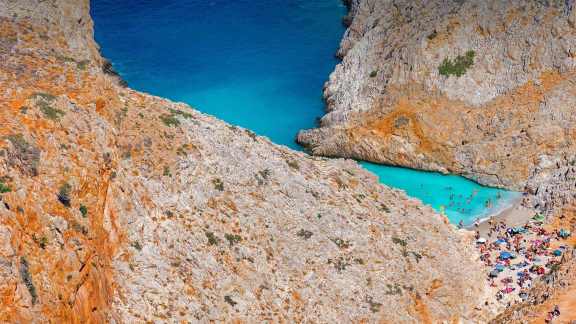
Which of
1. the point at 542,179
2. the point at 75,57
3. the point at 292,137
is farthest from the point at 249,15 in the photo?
the point at 75,57

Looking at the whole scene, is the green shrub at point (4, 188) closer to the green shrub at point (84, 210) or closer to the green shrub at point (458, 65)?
the green shrub at point (84, 210)

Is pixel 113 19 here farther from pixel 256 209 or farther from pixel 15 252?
pixel 15 252

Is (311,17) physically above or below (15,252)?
above

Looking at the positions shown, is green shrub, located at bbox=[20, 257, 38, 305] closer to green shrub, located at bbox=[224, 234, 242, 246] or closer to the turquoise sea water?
green shrub, located at bbox=[224, 234, 242, 246]

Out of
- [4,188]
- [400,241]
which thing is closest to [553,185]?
[400,241]

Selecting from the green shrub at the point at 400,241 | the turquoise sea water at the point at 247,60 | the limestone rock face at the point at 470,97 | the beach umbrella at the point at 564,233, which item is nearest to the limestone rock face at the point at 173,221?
the green shrub at the point at 400,241

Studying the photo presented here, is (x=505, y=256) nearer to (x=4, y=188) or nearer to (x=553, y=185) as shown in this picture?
(x=553, y=185)
